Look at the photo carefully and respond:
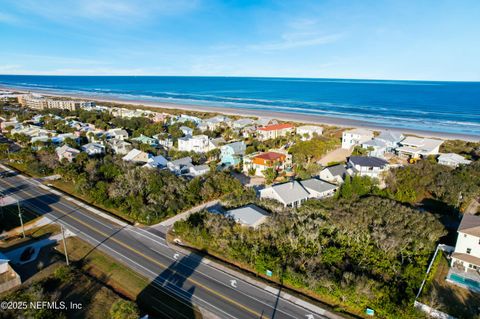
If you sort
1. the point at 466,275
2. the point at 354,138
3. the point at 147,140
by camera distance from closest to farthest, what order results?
1. the point at 466,275
2. the point at 354,138
3. the point at 147,140

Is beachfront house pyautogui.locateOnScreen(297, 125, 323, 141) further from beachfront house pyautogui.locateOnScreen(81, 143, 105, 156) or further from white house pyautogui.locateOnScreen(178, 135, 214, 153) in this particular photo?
beachfront house pyautogui.locateOnScreen(81, 143, 105, 156)

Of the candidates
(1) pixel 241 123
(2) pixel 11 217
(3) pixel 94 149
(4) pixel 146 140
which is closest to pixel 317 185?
(2) pixel 11 217

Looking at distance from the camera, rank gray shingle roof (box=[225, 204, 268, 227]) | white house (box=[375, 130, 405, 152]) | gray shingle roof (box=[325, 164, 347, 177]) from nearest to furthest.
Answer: gray shingle roof (box=[225, 204, 268, 227]) < gray shingle roof (box=[325, 164, 347, 177]) < white house (box=[375, 130, 405, 152])

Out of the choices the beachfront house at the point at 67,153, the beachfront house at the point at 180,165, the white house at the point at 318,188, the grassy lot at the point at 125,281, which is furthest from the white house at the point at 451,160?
the beachfront house at the point at 67,153

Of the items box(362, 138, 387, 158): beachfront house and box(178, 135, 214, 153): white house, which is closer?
box(362, 138, 387, 158): beachfront house

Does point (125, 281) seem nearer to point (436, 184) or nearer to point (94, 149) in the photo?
point (436, 184)

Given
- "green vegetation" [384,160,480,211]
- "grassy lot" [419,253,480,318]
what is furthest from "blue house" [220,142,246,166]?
"grassy lot" [419,253,480,318]

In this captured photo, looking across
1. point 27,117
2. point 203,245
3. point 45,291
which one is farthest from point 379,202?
point 27,117
